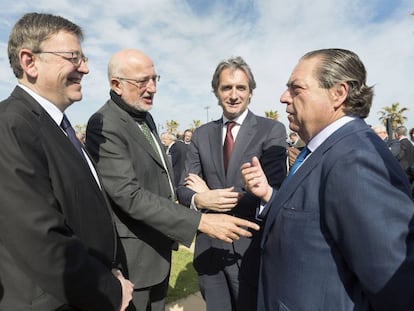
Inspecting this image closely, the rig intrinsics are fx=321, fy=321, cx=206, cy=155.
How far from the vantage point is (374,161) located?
133 cm

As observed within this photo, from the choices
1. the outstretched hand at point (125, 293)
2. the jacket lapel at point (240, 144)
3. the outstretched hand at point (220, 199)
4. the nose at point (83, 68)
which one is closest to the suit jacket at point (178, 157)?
the jacket lapel at point (240, 144)

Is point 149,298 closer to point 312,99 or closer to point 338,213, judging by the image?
point 338,213

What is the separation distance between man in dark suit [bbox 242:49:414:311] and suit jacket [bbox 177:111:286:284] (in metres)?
0.73

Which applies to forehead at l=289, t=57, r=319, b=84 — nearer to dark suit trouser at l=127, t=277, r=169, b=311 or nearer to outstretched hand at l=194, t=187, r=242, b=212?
outstretched hand at l=194, t=187, r=242, b=212

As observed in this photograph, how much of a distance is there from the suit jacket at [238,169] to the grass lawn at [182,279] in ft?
7.22

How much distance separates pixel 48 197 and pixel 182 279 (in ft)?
13.9

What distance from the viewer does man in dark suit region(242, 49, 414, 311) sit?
129 centimetres

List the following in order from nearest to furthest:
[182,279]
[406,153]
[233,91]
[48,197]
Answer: [48,197] → [233,91] → [182,279] → [406,153]

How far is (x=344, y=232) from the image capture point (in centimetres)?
135

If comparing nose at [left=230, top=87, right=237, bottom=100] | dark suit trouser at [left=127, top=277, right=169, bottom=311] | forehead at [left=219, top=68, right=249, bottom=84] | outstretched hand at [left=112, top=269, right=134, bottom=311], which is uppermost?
forehead at [left=219, top=68, right=249, bottom=84]

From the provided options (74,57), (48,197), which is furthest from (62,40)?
(48,197)

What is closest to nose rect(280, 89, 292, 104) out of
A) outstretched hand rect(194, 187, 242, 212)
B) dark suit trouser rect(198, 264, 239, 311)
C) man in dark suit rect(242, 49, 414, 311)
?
man in dark suit rect(242, 49, 414, 311)

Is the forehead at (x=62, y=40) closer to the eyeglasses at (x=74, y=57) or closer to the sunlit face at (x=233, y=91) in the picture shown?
the eyeglasses at (x=74, y=57)

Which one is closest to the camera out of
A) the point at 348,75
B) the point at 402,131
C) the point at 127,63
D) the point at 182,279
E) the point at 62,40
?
the point at 348,75
